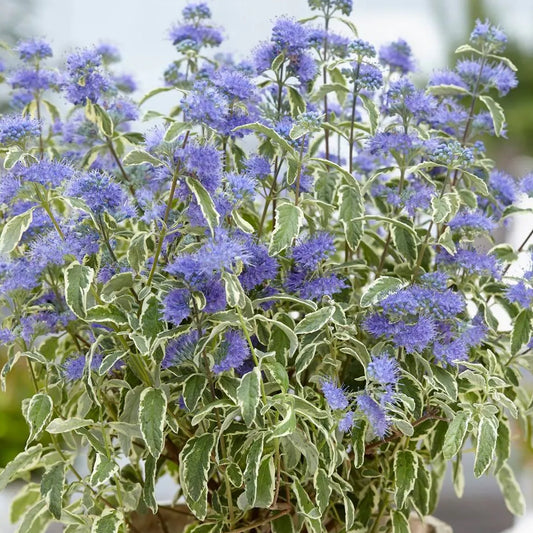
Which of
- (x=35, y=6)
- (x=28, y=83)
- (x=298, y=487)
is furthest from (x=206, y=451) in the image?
(x=35, y=6)

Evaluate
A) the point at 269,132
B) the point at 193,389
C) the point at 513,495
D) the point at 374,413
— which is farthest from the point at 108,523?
the point at 513,495

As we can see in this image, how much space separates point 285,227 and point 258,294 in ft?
0.31

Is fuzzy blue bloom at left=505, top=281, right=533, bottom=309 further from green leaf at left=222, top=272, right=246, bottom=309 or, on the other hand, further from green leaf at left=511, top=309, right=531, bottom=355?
green leaf at left=222, top=272, right=246, bottom=309

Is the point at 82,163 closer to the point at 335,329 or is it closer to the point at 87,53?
the point at 87,53

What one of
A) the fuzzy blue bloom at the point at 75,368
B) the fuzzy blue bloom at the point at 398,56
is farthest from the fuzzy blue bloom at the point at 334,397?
the fuzzy blue bloom at the point at 398,56

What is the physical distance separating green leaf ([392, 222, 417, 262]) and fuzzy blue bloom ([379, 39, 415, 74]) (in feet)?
0.75

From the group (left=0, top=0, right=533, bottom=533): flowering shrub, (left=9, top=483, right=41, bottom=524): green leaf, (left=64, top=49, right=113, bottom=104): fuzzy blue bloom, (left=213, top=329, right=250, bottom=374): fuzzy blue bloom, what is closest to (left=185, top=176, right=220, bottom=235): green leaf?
(left=0, top=0, right=533, bottom=533): flowering shrub

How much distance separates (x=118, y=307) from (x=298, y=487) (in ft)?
0.74

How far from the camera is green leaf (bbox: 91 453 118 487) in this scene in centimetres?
66

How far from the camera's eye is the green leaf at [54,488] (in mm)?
713

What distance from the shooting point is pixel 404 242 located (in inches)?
30.4

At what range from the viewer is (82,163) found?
33.1 inches

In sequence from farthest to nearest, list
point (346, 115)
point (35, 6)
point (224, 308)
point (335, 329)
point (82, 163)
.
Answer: point (35, 6), point (346, 115), point (82, 163), point (335, 329), point (224, 308)

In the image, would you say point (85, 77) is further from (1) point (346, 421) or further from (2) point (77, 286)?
(1) point (346, 421)
